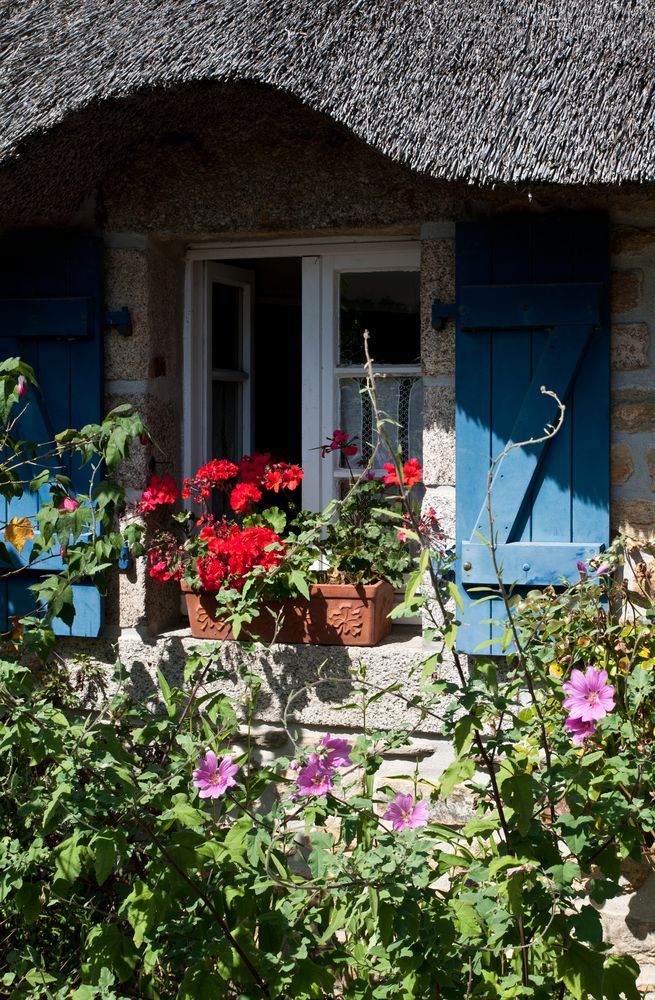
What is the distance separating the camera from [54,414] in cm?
353

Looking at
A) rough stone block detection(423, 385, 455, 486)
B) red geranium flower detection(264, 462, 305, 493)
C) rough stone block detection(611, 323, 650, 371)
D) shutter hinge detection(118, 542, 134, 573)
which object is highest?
rough stone block detection(611, 323, 650, 371)

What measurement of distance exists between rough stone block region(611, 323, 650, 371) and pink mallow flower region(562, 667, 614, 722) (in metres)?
1.25

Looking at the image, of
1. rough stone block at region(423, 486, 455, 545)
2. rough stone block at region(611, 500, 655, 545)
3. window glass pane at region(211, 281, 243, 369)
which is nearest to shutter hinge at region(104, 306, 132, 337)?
window glass pane at region(211, 281, 243, 369)

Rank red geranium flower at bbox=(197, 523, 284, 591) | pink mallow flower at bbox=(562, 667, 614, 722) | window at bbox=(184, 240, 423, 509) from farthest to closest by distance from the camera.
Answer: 1. window at bbox=(184, 240, 423, 509)
2. red geranium flower at bbox=(197, 523, 284, 591)
3. pink mallow flower at bbox=(562, 667, 614, 722)

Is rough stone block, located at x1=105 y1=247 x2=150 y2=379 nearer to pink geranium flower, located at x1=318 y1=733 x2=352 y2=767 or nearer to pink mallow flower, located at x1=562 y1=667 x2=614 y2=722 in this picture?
pink geranium flower, located at x1=318 y1=733 x2=352 y2=767

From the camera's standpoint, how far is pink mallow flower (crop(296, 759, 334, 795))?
2131mm

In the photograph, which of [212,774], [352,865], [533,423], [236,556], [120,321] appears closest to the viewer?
[352,865]

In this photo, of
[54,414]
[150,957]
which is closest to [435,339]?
[54,414]

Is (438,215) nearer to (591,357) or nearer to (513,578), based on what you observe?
(591,357)

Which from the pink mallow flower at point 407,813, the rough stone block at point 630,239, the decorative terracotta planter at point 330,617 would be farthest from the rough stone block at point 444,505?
the pink mallow flower at point 407,813

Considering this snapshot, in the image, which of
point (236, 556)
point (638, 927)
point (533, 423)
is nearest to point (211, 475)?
point (236, 556)

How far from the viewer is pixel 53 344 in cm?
354

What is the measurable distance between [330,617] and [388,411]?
0.76 metres

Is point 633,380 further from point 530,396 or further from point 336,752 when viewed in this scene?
point 336,752
